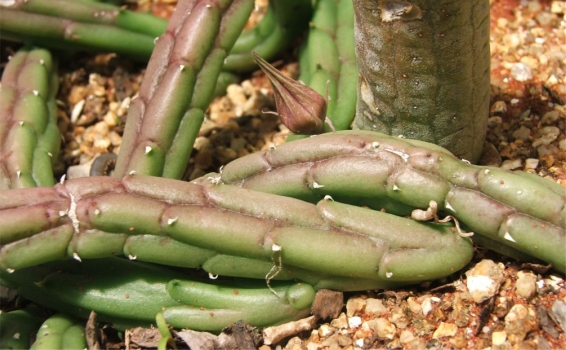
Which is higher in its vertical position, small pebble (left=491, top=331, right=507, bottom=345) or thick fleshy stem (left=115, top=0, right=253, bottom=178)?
thick fleshy stem (left=115, top=0, right=253, bottom=178)

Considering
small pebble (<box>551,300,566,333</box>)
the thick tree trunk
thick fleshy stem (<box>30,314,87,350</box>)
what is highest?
the thick tree trunk

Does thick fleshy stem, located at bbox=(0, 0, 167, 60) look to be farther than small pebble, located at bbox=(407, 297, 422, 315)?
Yes

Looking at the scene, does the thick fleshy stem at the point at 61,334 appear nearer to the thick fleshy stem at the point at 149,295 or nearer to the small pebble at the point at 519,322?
the thick fleshy stem at the point at 149,295

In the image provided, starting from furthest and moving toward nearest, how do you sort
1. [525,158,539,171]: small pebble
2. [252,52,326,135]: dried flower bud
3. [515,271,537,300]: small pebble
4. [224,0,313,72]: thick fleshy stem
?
1. [224,0,313,72]: thick fleshy stem
2. [525,158,539,171]: small pebble
3. [252,52,326,135]: dried flower bud
4. [515,271,537,300]: small pebble

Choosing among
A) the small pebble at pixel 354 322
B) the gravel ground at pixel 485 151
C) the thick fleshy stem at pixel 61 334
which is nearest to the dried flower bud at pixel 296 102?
the gravel ground at pixel 485 151

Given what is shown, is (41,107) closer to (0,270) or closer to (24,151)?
(24,151)

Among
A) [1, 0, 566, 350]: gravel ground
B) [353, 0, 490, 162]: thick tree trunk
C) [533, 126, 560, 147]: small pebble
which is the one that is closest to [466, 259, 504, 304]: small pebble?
[1, 0, 566, 350]: gravel ground

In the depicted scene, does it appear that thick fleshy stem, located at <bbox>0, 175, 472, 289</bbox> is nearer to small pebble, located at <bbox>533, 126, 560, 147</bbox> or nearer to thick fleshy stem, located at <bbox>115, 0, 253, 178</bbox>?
thick fleshy stem, located at <bbox>115, 0, 253, 178</bbox>

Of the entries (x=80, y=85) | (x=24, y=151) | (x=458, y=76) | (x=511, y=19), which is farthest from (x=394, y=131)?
(x=80, y=85)
